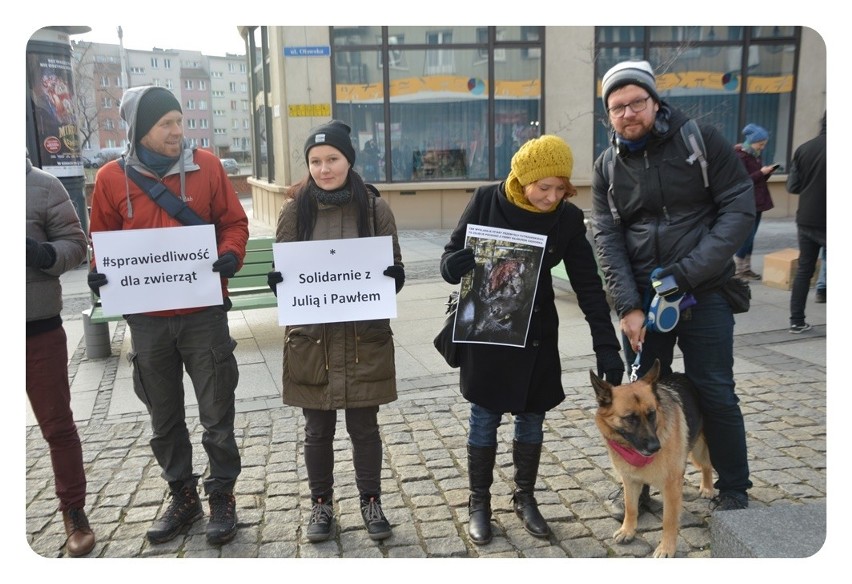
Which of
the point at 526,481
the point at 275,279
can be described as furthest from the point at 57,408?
the point at 526,481

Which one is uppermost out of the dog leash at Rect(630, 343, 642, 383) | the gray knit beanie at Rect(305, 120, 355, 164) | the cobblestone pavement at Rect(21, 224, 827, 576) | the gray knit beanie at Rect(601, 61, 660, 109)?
the gray knit beanie at Rect(601, 61, 660, 109)

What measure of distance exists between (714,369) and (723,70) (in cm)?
1512

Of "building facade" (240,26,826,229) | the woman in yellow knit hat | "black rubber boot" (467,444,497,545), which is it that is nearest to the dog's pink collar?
the woman in yellow knit hat

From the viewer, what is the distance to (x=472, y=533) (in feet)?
11.6

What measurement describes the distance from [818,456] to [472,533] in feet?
7.53

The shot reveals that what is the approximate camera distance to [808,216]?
7.34 m

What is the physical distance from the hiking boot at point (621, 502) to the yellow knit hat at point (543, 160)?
1722 mm

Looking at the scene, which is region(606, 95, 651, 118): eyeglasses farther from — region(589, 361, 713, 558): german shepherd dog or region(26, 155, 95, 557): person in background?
region(26, 155, 95, 557): person in background

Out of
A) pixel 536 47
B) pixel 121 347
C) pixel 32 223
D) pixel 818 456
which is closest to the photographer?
pixel 32 223

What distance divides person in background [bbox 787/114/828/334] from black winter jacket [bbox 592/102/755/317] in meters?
4.21

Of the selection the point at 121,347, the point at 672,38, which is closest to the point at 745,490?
the point at 121,347

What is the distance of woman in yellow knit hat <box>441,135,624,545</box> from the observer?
133 inches

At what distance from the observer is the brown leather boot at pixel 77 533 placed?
3.50m

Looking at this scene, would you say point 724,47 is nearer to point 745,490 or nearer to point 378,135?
point 378,135
